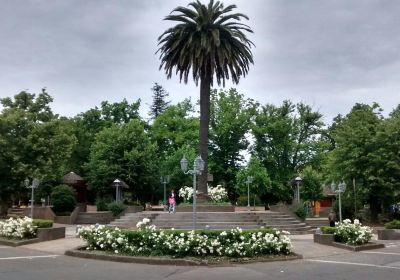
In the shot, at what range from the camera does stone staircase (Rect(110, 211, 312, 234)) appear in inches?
1121

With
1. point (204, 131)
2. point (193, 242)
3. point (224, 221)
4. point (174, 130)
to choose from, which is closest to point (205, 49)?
point (204, 131)

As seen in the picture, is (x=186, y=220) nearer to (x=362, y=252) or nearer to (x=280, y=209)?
(x=280, y=209)

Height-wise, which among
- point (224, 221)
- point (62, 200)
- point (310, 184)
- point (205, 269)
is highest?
point (310, 184)

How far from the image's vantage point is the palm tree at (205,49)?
3566cm

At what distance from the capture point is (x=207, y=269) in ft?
48.2

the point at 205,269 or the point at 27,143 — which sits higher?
the point at 27,143

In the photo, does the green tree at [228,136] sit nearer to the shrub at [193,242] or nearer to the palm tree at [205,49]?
the palm tree at [205,49]

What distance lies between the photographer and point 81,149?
61469mm

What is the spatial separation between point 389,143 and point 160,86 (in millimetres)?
53888

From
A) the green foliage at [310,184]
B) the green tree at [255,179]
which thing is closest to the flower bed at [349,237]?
the green tree at [255,179]

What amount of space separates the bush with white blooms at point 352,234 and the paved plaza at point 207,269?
76.7 inches

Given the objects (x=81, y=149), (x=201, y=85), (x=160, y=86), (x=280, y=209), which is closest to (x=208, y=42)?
(x=201, y=85)

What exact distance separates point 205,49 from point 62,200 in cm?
1755

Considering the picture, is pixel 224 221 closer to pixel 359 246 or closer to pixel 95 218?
pixel 359 246
